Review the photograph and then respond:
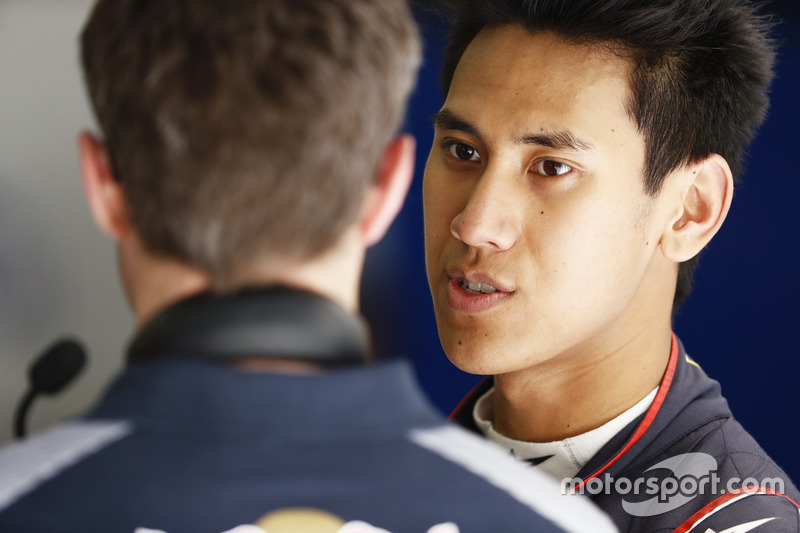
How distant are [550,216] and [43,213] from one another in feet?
4.25

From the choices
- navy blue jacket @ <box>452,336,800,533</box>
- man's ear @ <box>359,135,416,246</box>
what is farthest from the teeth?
man's ear @ <box>359,135,416,246</box>

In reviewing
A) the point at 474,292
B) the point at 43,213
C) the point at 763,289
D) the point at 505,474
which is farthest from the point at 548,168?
the point at 43,213

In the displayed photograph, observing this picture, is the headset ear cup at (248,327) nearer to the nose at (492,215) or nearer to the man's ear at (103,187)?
the man's ear at (103,187)

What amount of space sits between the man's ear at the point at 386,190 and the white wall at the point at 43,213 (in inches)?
57.4

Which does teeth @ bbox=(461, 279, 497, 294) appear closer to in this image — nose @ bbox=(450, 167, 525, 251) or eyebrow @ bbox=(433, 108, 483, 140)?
nose @ bbox=(450, 167, 525, 251)

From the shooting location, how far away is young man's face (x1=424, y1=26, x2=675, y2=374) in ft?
2.85

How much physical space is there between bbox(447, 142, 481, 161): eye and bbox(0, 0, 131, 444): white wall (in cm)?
111

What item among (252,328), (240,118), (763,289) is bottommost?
(763,289)

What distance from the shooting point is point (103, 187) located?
0.47 metres

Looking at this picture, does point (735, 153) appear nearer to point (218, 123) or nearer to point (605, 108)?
point (605, 108)

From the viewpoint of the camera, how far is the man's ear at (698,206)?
92 centimetres

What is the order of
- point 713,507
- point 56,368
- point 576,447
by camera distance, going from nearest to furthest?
point 56,368, point 713,507, point 576,447

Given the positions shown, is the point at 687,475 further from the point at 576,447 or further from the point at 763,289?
the point at 763,289

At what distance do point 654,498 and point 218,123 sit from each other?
648 mm
